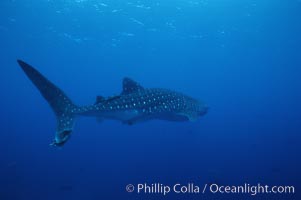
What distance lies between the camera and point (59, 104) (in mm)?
7289

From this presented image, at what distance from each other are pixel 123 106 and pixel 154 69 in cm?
5032

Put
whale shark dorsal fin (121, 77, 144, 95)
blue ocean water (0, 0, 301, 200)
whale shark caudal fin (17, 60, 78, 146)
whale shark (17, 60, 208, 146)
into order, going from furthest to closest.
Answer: blue ocean water (0, 0, 301, 200)
whale shark dorsal fin (121, 77, 144, 95)
whale shark (17, 60, 208, 146)
whale shark caudal fin (17, 60, 78, 146)

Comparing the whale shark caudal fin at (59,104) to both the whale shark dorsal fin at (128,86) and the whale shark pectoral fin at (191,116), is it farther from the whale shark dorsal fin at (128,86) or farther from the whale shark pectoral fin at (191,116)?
the whale shark pectoral fin at (191,116)

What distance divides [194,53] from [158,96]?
37466 mm

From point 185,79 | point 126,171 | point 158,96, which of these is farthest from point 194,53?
point 158,96

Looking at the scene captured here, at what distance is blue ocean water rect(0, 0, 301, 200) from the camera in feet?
73.4

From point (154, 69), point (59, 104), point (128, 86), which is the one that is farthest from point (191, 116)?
point (154, 69)

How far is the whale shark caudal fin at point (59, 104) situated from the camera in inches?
254

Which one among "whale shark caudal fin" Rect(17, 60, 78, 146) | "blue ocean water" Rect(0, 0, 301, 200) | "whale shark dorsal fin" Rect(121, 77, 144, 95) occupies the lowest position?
"whale shark caudal fin" Rect(17, 60, 78, 146)

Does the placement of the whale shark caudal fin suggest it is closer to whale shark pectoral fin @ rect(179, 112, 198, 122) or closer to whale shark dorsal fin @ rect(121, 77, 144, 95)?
whale shark dorsal fin @ rect(121, 77, 144, 95)

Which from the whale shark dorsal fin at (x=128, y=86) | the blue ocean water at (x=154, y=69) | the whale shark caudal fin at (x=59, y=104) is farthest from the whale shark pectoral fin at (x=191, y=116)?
the blue ocean water at (x=154, y=69)

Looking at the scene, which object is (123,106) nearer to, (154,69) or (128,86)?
(128,86)

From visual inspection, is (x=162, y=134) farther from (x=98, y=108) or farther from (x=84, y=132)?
(x=98, y=108)

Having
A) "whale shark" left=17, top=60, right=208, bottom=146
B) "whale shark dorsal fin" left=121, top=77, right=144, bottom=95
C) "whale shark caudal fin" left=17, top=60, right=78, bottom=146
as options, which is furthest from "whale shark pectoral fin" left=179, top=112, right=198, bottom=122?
"whale shark caudal fin" left=17, top=60, right=78, bottom=146
